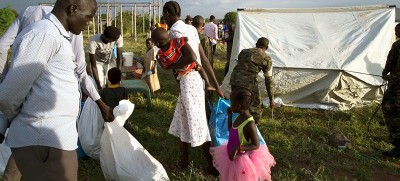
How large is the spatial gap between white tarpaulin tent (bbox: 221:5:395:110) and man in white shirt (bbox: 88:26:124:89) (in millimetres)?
2256

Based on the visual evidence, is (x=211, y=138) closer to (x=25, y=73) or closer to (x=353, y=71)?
(x=25, y=73)

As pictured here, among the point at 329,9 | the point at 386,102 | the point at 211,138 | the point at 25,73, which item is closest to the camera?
the point at 25,73

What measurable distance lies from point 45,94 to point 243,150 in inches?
58.4

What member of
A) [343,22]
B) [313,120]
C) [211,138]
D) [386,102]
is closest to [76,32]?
[211,138]

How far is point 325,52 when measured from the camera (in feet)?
21.2

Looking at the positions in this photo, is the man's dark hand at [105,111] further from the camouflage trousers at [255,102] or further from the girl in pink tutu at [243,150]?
the camouflage trousers at [255,102]

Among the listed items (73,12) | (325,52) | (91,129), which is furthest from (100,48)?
(325,52)

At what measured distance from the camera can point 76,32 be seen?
1.81m

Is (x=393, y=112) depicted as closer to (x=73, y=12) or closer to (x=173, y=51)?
(x=173, y=51)

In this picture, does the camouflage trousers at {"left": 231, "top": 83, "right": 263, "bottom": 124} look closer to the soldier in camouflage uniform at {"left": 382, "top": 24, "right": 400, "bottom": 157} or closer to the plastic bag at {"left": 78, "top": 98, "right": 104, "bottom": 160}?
the soldier in camouflage uniform at {"left": 382, "top": 24, "right": 400, "bottom": 157}

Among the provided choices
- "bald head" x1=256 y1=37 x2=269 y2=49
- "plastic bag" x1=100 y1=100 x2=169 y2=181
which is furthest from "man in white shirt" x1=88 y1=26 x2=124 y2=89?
"bald head" x1=256 y1=37 x2=269 y2=49

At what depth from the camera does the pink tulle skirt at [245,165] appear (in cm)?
263

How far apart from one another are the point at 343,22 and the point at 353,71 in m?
1.41

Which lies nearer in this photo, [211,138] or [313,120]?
[211,138]
